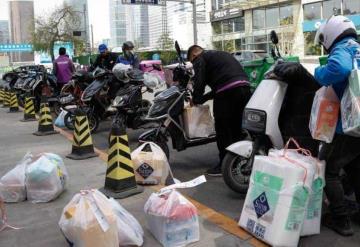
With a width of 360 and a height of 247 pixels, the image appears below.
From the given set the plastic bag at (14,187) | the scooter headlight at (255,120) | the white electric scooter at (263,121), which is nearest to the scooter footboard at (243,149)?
the white electric scooter at (263,121)

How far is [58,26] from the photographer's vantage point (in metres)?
43.0

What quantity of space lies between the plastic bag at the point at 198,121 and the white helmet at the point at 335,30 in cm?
249

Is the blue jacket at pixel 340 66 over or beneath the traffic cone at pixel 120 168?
over

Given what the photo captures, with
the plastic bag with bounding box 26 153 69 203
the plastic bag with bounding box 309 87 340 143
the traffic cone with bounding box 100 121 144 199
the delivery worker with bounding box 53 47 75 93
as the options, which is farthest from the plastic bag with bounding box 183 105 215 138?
the delivery worker with bounding box 53 47 75 93

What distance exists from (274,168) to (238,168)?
1.37 metres

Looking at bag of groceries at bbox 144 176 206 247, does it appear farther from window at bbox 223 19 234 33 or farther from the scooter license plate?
window at bbox 223 19 234 33

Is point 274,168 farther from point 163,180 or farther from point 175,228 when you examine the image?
point 163,180

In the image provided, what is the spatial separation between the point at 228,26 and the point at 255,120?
4197cm

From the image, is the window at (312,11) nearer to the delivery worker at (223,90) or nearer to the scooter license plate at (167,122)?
the delivery worker at (223,90)

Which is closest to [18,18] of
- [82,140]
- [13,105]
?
[13,105]

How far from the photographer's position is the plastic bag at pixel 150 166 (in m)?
5.39

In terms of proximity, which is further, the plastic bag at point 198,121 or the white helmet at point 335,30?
the plastic bag at point 198,121

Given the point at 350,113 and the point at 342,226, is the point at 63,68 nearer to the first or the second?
the point at 342,226

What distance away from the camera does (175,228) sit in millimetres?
3732
